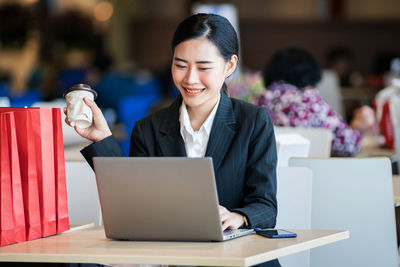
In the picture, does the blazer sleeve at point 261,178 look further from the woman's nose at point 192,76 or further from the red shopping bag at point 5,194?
the red shopping bag at point 5,194

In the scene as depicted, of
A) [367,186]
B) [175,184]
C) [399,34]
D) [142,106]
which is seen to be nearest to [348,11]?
[399,34]

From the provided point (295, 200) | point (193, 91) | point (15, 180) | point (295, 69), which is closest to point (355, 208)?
point (295, 200)

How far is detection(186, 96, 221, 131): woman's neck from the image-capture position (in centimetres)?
224

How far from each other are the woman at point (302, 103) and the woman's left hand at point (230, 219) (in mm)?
1773

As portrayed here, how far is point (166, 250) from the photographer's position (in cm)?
173

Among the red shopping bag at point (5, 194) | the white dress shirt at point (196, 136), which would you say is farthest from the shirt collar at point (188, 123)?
the red shopping bag at point (5, 194)

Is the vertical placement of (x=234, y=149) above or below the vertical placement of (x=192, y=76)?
below

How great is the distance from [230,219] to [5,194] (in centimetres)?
60

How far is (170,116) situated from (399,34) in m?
10.5

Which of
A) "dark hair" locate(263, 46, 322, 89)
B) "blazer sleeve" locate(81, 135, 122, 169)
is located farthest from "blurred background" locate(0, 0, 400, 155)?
"blazer sleeve" locate(81, 135, 122, 169)

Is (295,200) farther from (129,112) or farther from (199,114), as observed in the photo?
(129,112)

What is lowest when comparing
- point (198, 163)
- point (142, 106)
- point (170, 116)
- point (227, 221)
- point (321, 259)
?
point (321, 259)

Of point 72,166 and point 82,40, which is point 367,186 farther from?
point 82,40

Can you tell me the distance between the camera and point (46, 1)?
28.1 ft
